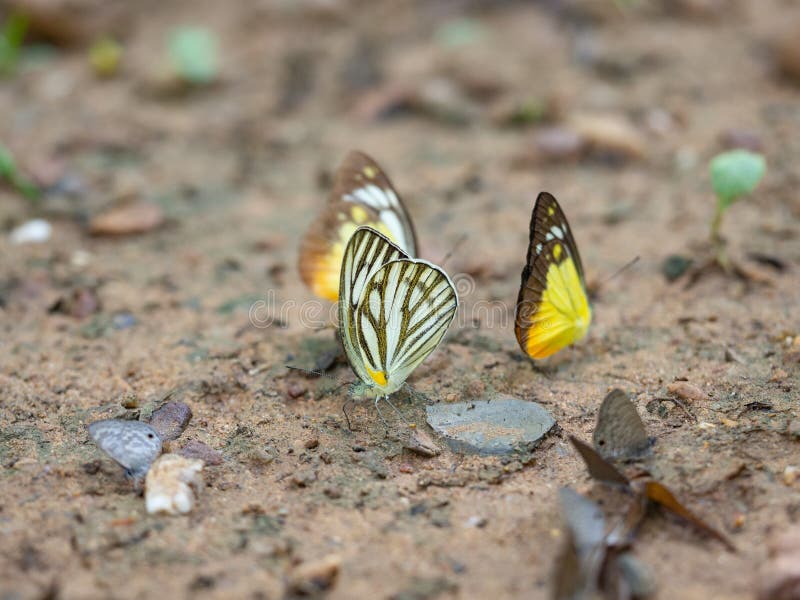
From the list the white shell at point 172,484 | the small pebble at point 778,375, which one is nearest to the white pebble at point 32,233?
the white shell at point 172,484

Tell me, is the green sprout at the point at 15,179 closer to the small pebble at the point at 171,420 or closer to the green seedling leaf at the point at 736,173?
the small pebble at the point at 171,420

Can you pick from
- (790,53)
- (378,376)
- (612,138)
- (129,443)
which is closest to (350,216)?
(378,376)

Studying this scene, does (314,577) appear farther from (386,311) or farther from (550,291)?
(550,291)

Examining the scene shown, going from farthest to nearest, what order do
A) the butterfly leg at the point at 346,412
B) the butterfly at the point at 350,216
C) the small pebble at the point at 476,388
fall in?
the butterfly at the point at 350,216 < the small pebble at the point at 476,388 < the butterfly leg at the point at 346,412

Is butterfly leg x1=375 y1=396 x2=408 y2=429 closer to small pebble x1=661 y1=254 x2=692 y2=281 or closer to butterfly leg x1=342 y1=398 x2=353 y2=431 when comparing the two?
butterfly leg x1=342 y1=398 x2=353 y2=431

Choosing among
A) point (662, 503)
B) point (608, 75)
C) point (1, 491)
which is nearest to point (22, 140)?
point (1, 491)

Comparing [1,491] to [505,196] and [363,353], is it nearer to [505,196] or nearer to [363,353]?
[363,353]

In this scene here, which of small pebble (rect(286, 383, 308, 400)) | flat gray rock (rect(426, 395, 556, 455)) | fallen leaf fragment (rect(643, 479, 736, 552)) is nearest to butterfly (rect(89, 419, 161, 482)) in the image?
small pebble (rect(286, 383, 308, 400))
